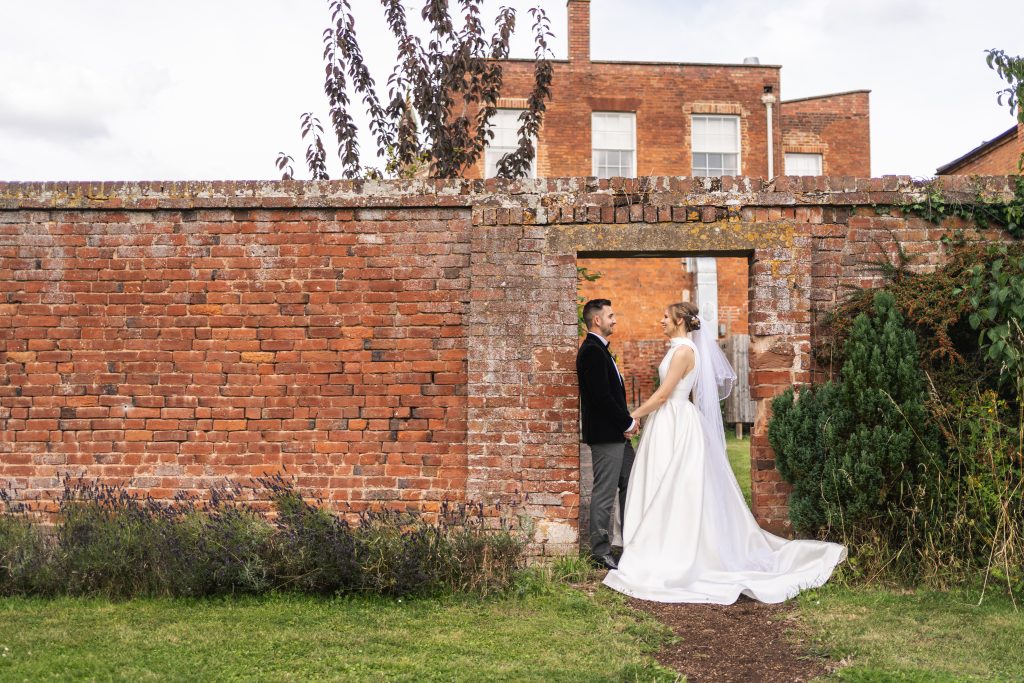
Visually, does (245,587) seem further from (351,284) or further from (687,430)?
(687,430)

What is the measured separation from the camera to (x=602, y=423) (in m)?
6.45

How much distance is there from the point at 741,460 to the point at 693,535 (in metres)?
7.08

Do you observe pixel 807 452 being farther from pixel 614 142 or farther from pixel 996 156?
pixel 614 142

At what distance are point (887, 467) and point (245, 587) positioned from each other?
4.43m

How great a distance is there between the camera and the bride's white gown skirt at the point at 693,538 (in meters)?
5.86

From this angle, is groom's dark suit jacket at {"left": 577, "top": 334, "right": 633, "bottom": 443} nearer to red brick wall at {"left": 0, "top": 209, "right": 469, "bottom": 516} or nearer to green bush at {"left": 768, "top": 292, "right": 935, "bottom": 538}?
red brick wall at {"left": 0, "top": 209, "right": 469, "bottom": 516}

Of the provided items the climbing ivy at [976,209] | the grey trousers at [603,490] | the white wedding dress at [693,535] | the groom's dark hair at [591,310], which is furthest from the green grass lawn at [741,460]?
the climbing ivy at [976,209]

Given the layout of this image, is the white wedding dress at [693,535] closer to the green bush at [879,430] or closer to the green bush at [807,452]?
the green bush at [807,452]

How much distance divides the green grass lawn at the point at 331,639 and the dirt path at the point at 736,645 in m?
0.17

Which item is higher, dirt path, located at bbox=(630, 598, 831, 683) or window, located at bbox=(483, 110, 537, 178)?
window, located at bbox=(483, 110, 537, 178)

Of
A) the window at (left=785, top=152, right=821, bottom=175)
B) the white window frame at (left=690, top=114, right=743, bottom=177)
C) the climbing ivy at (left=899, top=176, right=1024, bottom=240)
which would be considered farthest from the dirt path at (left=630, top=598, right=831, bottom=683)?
the window at (left=785, top=152, right=821, bottom=175)

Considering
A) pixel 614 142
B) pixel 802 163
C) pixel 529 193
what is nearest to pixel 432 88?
pixel 529 193

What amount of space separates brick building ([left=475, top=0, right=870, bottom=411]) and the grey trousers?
1261 centimetres

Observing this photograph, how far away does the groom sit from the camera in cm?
636
